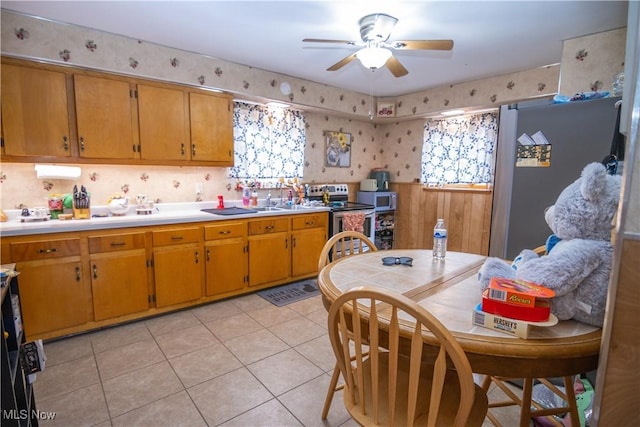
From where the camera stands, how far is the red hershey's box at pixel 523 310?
973mm

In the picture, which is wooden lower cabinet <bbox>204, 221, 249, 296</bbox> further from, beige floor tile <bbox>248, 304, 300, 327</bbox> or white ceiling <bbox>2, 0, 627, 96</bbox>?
white ceiling <bbox>2, 0, 627, 96</bbox>

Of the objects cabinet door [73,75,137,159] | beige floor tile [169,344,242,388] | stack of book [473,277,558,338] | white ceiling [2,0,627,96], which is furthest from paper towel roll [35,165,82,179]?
stack of book [473,277,558,338]

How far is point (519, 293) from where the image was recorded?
972 millimetres

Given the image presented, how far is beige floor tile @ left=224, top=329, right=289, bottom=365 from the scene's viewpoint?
2.27 metres

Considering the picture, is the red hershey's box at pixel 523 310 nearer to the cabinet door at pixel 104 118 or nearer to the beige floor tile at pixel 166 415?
the beige floor tile at pixel 166 415

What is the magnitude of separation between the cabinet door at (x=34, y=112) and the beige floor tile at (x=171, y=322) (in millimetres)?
1562

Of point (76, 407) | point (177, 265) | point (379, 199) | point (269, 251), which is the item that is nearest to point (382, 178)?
point (379, 199)

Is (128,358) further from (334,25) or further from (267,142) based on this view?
(334,25)

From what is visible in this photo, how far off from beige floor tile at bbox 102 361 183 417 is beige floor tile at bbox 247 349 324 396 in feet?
1.64

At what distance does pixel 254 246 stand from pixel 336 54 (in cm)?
210

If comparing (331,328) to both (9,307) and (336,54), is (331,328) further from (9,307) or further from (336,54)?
(336,54)

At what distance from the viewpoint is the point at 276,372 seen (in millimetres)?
2086

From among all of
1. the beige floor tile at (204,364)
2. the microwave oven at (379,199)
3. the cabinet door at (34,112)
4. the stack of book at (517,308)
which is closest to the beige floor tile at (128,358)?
the beige floor tile at (204,364)

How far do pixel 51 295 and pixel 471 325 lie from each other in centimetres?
279
